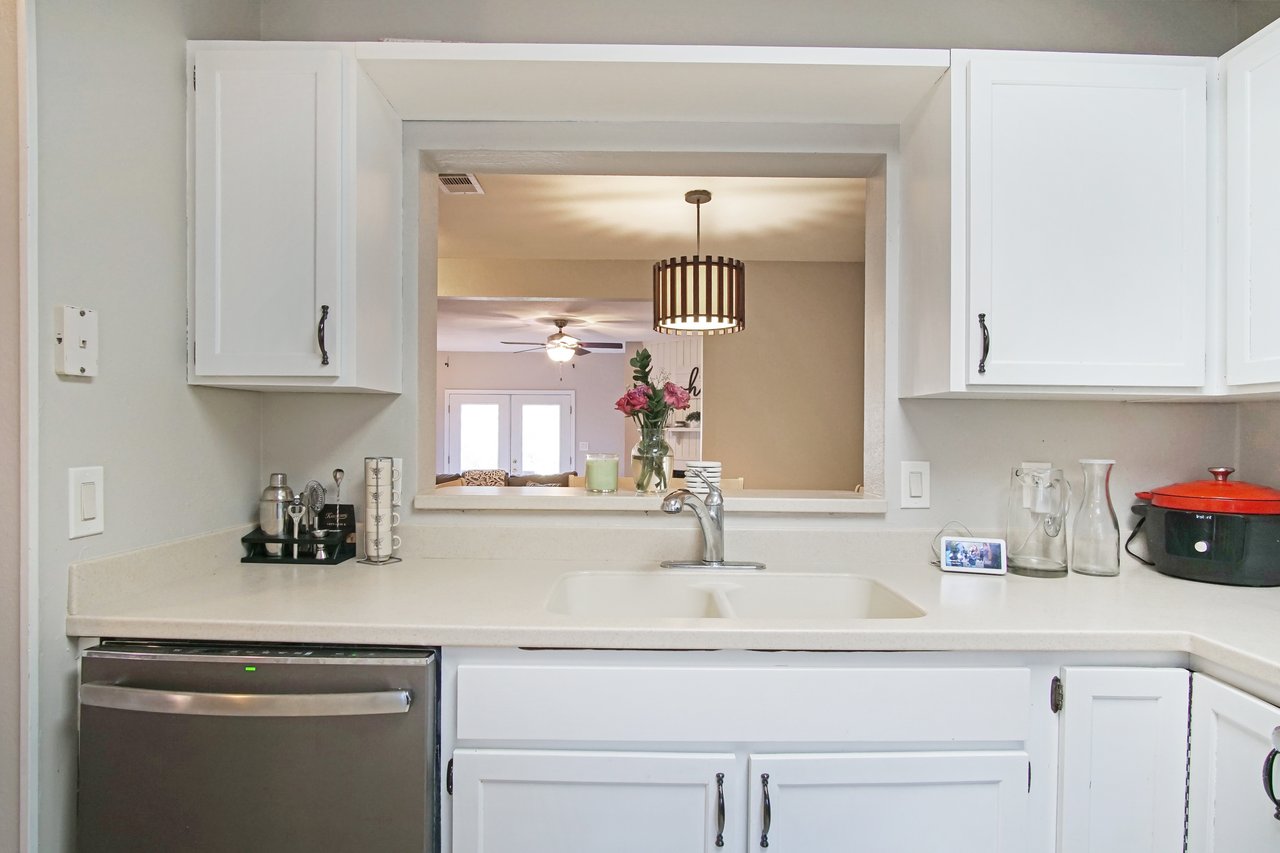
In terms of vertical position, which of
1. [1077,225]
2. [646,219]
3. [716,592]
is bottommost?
[716,592]

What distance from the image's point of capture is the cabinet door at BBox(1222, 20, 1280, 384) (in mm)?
1320

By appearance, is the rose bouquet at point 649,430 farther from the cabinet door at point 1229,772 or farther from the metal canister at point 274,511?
the cabinet door at point 1229,772

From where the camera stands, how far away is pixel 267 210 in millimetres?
1425

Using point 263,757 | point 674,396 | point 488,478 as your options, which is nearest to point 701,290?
point 674,396

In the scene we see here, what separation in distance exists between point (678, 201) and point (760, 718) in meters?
3.00

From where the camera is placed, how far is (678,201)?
11.9ft

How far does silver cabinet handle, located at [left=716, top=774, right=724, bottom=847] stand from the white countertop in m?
0.22

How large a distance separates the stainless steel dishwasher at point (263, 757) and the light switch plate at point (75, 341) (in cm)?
52

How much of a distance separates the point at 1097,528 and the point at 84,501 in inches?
81.4

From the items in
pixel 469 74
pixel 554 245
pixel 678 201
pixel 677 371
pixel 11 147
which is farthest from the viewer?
pixel 677 371

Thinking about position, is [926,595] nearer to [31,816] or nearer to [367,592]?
[367,592]

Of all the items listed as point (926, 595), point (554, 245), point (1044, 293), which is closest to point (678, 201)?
point (554, 245)

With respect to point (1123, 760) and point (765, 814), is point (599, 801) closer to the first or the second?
point (765, 814)

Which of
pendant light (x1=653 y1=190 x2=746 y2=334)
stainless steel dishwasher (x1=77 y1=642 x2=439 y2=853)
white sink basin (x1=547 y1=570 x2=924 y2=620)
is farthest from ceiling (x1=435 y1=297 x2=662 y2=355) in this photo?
stainless steel dishwasher (x1=77 y1=642 x2=439 y2=853)
